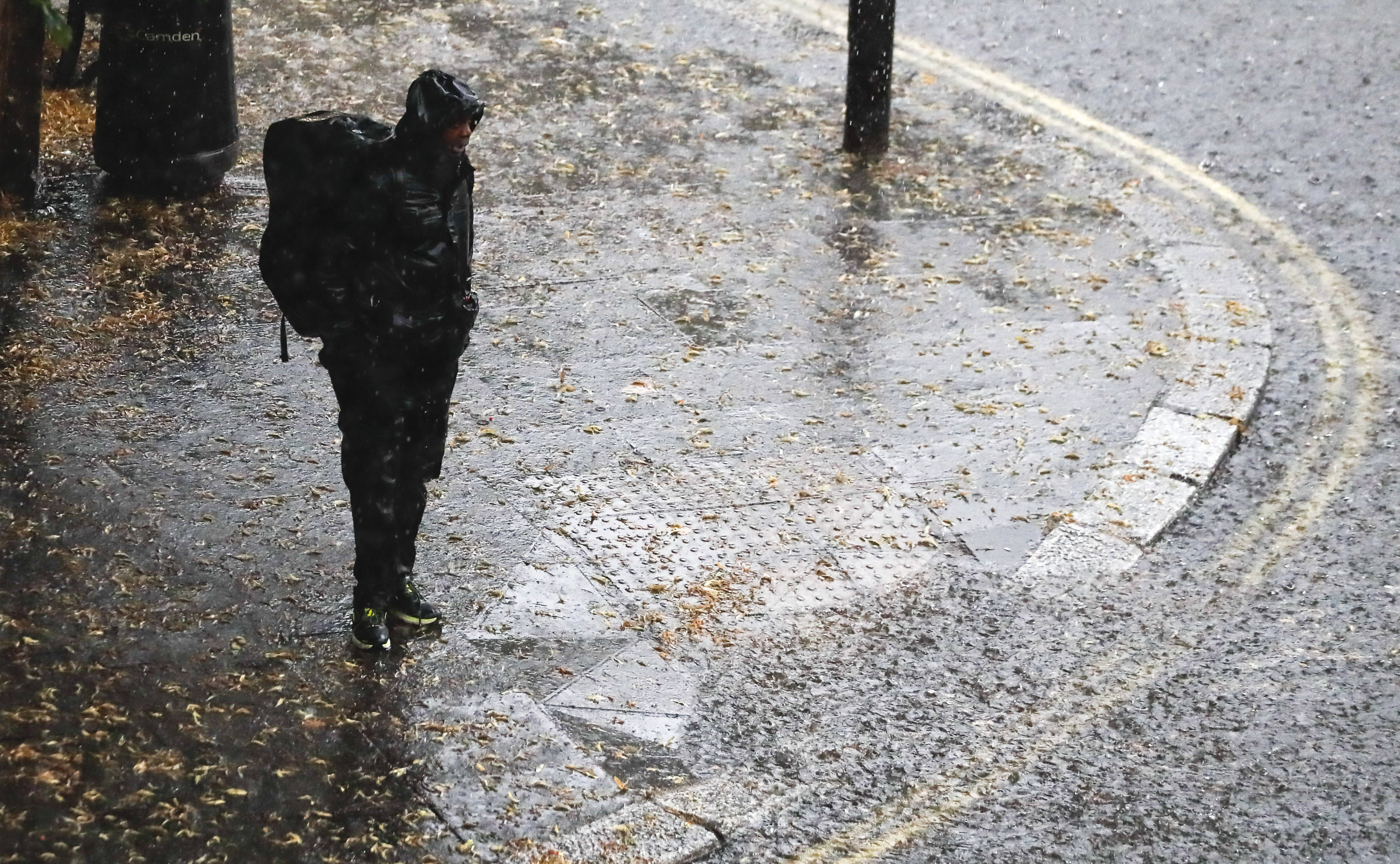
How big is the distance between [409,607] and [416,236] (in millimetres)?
1364

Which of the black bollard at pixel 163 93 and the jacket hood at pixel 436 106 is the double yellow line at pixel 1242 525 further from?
the black bollard at pixel 163 93

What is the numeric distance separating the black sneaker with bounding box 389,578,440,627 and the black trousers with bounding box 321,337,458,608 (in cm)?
4

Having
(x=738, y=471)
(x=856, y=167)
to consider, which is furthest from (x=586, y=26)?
(x=738, y=471)

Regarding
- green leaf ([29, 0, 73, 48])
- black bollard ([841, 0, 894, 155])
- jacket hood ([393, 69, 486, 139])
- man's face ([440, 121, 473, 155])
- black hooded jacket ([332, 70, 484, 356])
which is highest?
green leaf ([29, 0, 73, 48])

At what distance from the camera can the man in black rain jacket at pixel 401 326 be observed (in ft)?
15.0

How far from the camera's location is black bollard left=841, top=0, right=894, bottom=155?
9.52 m

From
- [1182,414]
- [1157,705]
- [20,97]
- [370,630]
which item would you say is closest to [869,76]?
[1182,414]

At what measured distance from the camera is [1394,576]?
236 inches

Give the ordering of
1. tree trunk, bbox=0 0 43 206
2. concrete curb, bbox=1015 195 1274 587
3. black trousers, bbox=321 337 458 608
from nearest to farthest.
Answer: black trousers, bbox=321 337 458 608 < concrete curb, bbox=1015 195 1274 587 < tree trunk, bbox=0 0 43 206

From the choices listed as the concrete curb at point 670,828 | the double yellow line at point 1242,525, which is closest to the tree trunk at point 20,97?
the concrete curb at point 670,828

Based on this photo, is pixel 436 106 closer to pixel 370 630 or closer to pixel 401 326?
pixel 401 326

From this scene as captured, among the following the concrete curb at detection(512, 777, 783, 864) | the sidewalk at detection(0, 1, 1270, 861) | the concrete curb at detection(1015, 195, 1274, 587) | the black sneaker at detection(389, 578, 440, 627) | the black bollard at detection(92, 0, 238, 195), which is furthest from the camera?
the black bollard at detection(92, 0, 238, 195)


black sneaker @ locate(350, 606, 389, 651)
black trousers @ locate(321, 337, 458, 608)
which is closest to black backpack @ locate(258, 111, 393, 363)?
black trousers @ locate(321, 337, 458, 608)

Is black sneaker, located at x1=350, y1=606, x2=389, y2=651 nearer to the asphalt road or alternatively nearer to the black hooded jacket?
the black hooded jacket
